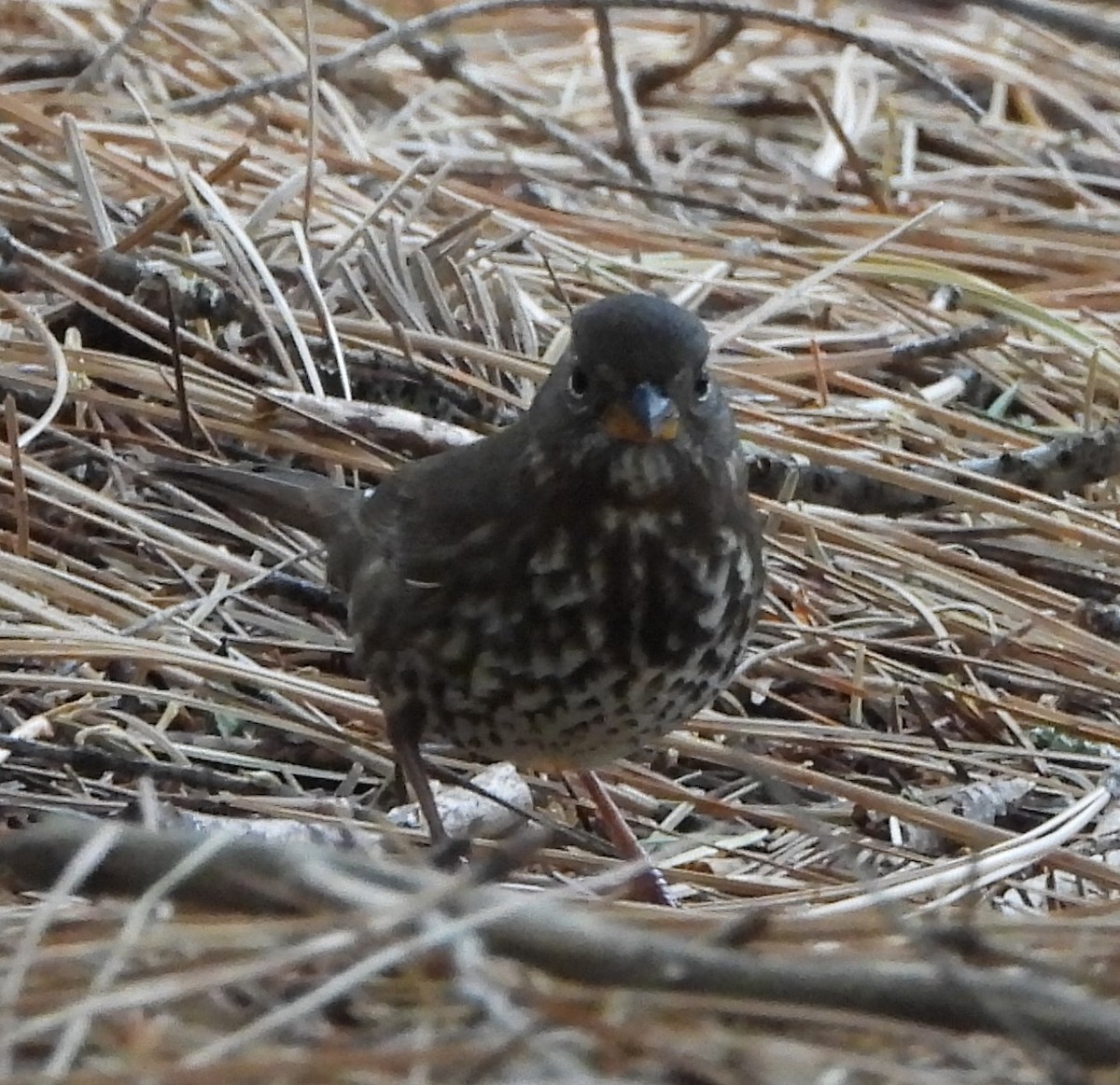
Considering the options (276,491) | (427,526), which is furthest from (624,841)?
(276,491)

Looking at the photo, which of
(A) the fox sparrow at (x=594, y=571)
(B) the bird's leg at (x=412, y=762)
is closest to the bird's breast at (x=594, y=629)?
(A) the fox sparrow at (x=594, y=571)

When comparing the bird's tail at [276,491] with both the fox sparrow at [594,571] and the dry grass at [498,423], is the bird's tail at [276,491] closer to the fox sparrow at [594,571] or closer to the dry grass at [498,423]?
the dry grass at [498,423]

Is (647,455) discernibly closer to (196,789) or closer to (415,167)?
(196,789)

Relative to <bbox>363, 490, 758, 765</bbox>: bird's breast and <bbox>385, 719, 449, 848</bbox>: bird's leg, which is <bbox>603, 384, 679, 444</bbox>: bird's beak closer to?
<bbox>363, 490, 758, 765</bbox>: bird's breast

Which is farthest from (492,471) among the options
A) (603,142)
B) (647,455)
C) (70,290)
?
(603,142)

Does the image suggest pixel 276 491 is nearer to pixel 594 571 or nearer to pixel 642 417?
pixel 594 571

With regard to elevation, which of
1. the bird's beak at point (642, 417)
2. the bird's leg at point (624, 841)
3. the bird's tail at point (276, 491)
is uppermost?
the bird's beak at point (642, 417)
